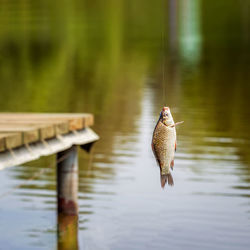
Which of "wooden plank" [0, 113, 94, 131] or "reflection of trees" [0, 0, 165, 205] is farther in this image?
"reflection of trees" [0, 0, 165, 205]

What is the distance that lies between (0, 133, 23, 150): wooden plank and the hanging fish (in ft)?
13.4

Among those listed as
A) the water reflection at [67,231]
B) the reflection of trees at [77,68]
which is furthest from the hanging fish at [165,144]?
the reflection of trees at [77,68]

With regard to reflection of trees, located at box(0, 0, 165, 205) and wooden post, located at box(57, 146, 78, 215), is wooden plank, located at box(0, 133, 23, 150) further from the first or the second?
reflection of trees, located at box(0, 0, 165, 205)

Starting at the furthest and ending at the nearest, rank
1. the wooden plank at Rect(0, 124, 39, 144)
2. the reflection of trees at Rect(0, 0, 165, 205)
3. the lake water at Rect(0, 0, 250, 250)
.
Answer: the reflection of trees at Rect(0, 0, 165, 205)
the lake water at Rect(0, 0, 250, 250)
the wooden plank at Rect(0, 124, 39, 144)

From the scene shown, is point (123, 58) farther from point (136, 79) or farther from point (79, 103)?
point (79, 103)

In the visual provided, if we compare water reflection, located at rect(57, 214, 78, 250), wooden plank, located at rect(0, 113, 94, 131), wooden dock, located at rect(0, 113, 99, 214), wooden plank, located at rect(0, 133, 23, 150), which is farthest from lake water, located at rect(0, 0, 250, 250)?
wooden plank, located at rect(0, 133, 23, 150)

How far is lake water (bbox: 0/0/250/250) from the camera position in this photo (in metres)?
13.4

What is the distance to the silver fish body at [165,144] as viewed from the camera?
6672 mm

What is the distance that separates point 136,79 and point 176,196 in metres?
23.2

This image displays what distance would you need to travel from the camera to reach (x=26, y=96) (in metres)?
32.4

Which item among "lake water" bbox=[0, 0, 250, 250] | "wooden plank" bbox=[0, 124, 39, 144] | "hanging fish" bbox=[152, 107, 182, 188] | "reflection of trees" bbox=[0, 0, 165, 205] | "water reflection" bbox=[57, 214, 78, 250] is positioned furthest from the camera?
"reflection of trees" bbox=[0, 0, 165, 205]

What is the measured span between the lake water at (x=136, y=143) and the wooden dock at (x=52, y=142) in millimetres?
704

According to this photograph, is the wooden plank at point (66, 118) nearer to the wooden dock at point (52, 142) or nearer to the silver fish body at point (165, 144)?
the wooden dock at point (52, 142)

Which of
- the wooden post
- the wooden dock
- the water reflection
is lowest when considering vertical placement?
the water reflection
